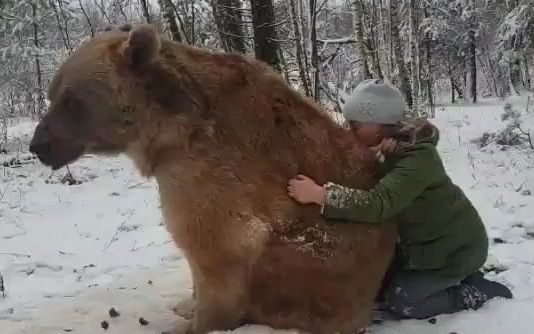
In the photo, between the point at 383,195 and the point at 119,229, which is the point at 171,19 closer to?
the point at 119,229

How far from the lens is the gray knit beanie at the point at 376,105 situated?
3.71 meters

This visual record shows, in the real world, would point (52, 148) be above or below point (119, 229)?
above

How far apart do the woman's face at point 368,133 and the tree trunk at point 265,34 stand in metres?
6.21

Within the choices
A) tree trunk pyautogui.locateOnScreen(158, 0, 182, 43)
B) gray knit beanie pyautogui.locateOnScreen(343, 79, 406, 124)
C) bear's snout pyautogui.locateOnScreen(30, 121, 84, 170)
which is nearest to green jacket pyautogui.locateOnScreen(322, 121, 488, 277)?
gray knit beanie pyautogui.locateOnScreen(343, 79, 406, 124)

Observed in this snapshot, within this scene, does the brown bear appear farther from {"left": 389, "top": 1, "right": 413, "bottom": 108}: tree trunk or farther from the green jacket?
{"left": 389, "top": 1, "right": 413, "bottom": 108}: tree trunk

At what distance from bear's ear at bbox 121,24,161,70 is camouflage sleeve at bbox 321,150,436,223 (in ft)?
3.97

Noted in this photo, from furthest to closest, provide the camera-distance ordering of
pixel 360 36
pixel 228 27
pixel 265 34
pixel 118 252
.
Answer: pixel 360 36
pixel 228 27
pixel 265 34
pixel 118 252

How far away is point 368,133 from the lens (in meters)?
3.81

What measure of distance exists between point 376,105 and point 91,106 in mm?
1639

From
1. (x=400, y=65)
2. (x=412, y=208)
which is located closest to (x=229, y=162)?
(x=412, y=208)

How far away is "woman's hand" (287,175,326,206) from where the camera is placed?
350 centimetres

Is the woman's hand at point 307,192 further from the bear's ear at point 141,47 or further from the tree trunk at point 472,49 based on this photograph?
the tree trunk at point 472,49

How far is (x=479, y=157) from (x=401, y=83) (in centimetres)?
1218

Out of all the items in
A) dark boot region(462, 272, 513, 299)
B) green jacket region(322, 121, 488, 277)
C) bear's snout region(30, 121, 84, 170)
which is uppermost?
bear's snout region(30, 121, 84, 170)
